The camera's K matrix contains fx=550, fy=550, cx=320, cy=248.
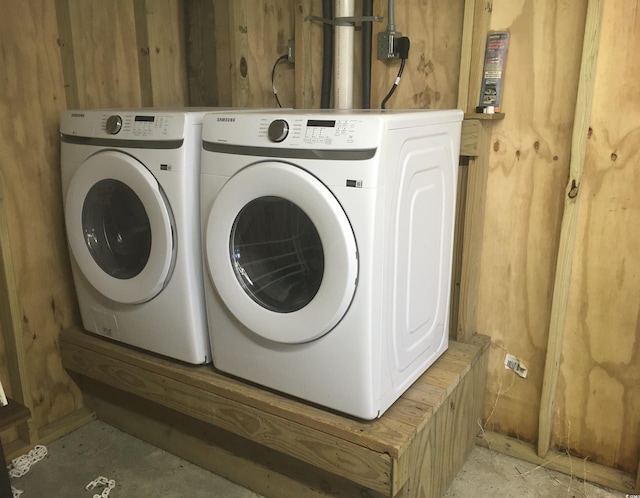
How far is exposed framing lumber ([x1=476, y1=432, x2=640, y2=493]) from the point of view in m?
1.83

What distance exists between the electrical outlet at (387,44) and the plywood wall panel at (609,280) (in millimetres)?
667

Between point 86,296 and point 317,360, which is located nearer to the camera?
point 317,360

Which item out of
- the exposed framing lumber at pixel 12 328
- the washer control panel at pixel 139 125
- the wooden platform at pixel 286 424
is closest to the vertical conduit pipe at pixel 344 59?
the washer control panel at pixel 139 125

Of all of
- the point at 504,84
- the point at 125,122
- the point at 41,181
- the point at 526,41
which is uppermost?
the point at 526,41

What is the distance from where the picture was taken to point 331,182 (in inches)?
53.8

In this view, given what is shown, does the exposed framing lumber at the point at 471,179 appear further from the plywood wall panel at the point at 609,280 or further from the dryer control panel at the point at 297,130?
the dryer control panel at the point at 297,130

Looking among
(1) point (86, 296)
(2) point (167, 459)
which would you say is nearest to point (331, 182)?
(1) point (86, 296)

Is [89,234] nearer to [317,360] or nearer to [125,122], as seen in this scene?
[125,122]

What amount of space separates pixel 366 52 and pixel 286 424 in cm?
133

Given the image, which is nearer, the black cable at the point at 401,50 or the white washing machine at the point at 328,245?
the white washing machine at the point at 328,245

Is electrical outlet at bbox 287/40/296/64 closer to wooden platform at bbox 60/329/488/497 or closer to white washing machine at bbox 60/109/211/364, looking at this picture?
white washing machine at bbox 60/109/211/364

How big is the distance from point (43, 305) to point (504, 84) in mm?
1852

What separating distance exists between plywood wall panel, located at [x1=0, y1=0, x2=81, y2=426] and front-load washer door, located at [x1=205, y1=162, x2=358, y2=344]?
837mm

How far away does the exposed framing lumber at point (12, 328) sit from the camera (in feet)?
6.23
